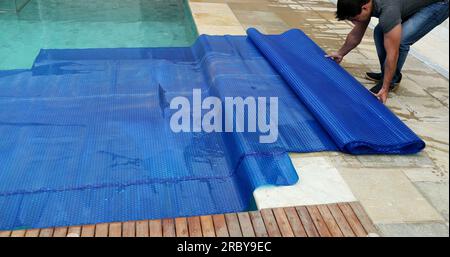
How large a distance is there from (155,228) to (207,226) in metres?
0.27

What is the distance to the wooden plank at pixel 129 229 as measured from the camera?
76.7 inches

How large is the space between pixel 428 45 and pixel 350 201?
3.51 meters

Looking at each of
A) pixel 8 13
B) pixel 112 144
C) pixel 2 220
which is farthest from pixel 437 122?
pixel 8 13

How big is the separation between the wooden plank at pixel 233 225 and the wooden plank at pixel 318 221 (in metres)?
0.42

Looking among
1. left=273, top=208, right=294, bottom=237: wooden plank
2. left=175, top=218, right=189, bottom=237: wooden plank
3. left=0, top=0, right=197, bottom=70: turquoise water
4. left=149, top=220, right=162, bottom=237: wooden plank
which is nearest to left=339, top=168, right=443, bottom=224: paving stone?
left=273, top=208, right=294, bottom=237: wooden plank

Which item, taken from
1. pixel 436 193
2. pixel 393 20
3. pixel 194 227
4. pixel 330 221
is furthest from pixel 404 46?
pixel 194 227

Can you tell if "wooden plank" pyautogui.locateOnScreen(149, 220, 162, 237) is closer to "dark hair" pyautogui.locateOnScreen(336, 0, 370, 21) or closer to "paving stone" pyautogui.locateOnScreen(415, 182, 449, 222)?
"paving stone" pyautogui.locateOnScreen(415, 182, 449, 222)

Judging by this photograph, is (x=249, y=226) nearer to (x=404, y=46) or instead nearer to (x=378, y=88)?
(x=378, y=88)

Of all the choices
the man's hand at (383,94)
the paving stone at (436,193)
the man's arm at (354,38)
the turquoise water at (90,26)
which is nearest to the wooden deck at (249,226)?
the paving stone at (436,193)

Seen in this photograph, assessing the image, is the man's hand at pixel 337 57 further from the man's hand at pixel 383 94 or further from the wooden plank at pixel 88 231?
the wooden plank at pixel 88 231

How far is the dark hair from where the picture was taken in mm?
2961

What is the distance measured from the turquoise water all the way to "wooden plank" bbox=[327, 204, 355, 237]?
4049 mm

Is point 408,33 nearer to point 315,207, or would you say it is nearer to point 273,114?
point 273,114

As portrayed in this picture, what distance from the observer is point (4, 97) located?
3576 millimetres
